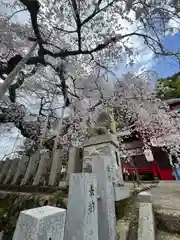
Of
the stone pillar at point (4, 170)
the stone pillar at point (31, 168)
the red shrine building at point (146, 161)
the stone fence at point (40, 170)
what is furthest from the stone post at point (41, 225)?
the red shrine building at point (146, 161)

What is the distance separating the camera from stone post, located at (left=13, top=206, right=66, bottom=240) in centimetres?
62

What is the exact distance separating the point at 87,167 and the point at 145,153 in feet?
27.9

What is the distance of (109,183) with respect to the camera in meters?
1.44

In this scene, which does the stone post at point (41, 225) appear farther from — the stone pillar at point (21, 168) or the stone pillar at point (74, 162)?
the stone pillar at point (21, 168)

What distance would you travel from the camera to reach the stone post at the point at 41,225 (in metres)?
0.62

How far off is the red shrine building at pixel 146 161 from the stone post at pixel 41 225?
845 cm

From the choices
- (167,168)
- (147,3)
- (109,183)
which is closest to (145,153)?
(167,168)

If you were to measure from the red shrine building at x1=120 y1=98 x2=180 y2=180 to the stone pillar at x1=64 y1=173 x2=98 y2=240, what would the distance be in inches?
317

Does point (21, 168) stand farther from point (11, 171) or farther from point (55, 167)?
point (55, 167)

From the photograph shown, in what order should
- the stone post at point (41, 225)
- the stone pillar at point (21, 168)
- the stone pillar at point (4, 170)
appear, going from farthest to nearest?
the stone pillar at point (4, 170) → the stone pillar at point (21, 168) → the stone post at point (41, 225)

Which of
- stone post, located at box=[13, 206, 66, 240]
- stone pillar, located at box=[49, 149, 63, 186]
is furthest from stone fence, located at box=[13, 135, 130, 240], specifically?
stone pillar, located at box=[49, 149, 63, 186]

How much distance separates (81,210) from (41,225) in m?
0.42

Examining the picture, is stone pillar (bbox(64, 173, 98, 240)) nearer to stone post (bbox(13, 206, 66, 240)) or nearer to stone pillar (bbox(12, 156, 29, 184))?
stone post (bbox(13, 206, 66, 240))

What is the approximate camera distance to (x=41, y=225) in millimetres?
624
